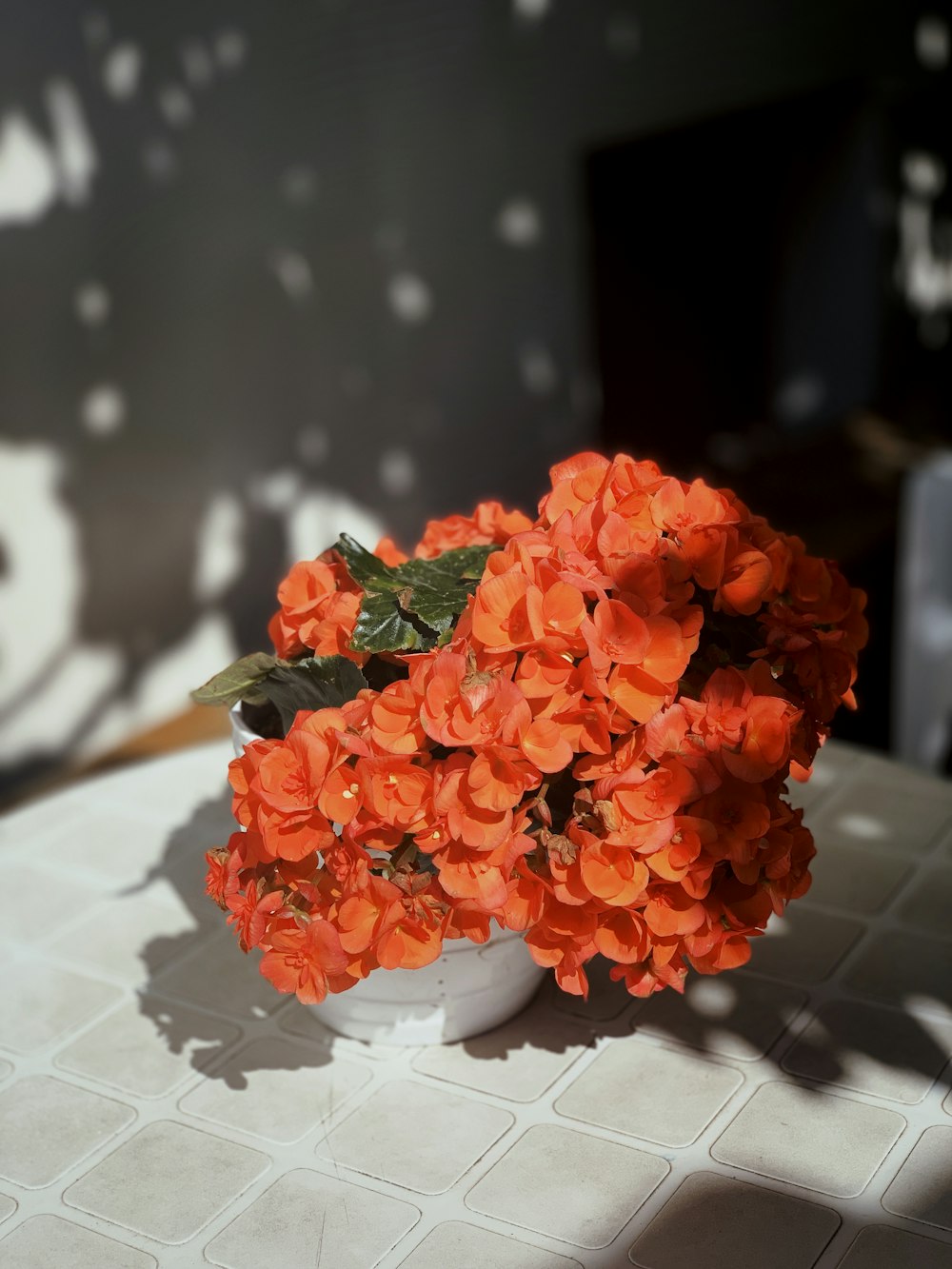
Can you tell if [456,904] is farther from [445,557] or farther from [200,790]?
[200,790]

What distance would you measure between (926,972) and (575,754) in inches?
16.9

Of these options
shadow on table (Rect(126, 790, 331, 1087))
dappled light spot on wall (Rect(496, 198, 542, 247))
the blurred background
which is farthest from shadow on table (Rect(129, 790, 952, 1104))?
dappled light spot on wall (Rect(496, 198, 542, 247))

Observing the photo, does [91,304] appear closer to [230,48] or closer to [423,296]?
[230,48]

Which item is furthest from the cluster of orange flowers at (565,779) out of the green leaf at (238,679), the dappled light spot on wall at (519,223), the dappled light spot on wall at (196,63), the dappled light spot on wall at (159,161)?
the dappled light spot on wall at (519,223)

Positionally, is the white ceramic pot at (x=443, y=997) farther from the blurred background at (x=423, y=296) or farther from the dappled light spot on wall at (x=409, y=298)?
the dappled light spot on wall at (x=409, y=298)

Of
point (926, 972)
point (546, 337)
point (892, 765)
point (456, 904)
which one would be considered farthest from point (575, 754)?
point (546, 337)

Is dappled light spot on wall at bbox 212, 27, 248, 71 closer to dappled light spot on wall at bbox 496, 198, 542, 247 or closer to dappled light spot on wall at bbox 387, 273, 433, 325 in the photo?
dappled light spot on wall at bbox 387, 273, 433, 325

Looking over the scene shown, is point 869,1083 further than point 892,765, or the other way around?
point 892,765

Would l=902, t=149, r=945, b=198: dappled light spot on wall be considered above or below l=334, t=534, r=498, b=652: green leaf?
below

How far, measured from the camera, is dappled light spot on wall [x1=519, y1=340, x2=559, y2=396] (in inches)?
151

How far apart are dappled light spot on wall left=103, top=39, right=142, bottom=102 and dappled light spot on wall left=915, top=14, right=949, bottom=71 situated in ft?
10.2

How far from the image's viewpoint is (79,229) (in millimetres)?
2703

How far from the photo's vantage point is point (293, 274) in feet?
10.4

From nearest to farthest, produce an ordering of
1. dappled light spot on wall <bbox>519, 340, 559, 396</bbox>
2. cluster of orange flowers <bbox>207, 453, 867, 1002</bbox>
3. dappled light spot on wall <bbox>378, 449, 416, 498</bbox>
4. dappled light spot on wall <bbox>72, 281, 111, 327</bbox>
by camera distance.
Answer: cluster of orange flowers <bbox>207, 453, 867, 1002</bbox> → dappled light spot on wall <bbox>72, 281, 111, 327</bbox> → dappled light spot on wall <bbox>378, 449, 416, 498</bbox> → dappled light spot on wall <bbox>519, 340, 559, 396</bbox>
